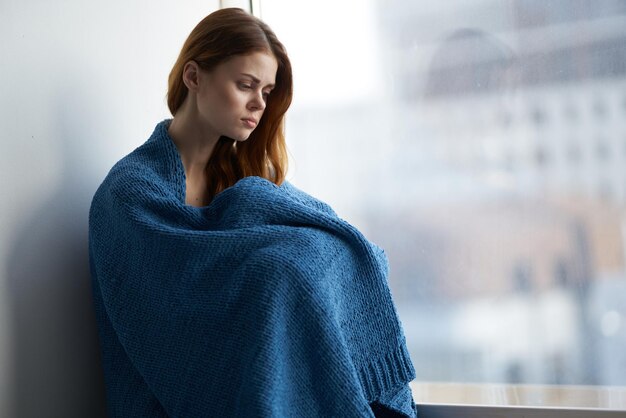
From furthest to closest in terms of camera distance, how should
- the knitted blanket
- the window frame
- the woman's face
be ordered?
1. the window frame
2. the woman's face
3. the knitted blanket

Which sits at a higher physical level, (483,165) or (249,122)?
(249,122)

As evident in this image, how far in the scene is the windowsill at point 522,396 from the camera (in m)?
1.40

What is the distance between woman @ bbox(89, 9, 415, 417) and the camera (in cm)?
95

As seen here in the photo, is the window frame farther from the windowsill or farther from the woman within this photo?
the woman

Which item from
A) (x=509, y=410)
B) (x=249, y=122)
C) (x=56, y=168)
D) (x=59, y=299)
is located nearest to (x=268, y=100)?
(x=249, y=122)

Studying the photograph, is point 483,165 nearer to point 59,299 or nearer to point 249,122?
point 249,122

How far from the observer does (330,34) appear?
5.33 feet

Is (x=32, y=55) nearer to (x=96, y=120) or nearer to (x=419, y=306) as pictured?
(x=96, y=120)

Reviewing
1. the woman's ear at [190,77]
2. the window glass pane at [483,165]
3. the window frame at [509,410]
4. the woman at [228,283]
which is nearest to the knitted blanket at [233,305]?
the woman at [228,283]

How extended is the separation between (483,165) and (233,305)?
742mm

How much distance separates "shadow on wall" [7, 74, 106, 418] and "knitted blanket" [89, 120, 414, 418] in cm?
5

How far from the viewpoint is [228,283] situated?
975 millimetres

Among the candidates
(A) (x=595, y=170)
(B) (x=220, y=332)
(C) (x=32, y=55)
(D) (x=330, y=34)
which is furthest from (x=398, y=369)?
(D) (x=330, y=34)

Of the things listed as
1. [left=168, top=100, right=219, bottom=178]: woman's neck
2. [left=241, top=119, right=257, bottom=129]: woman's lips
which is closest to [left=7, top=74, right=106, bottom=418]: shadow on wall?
[left=168, top=100, right=219, bottom=178]: woman's neck
